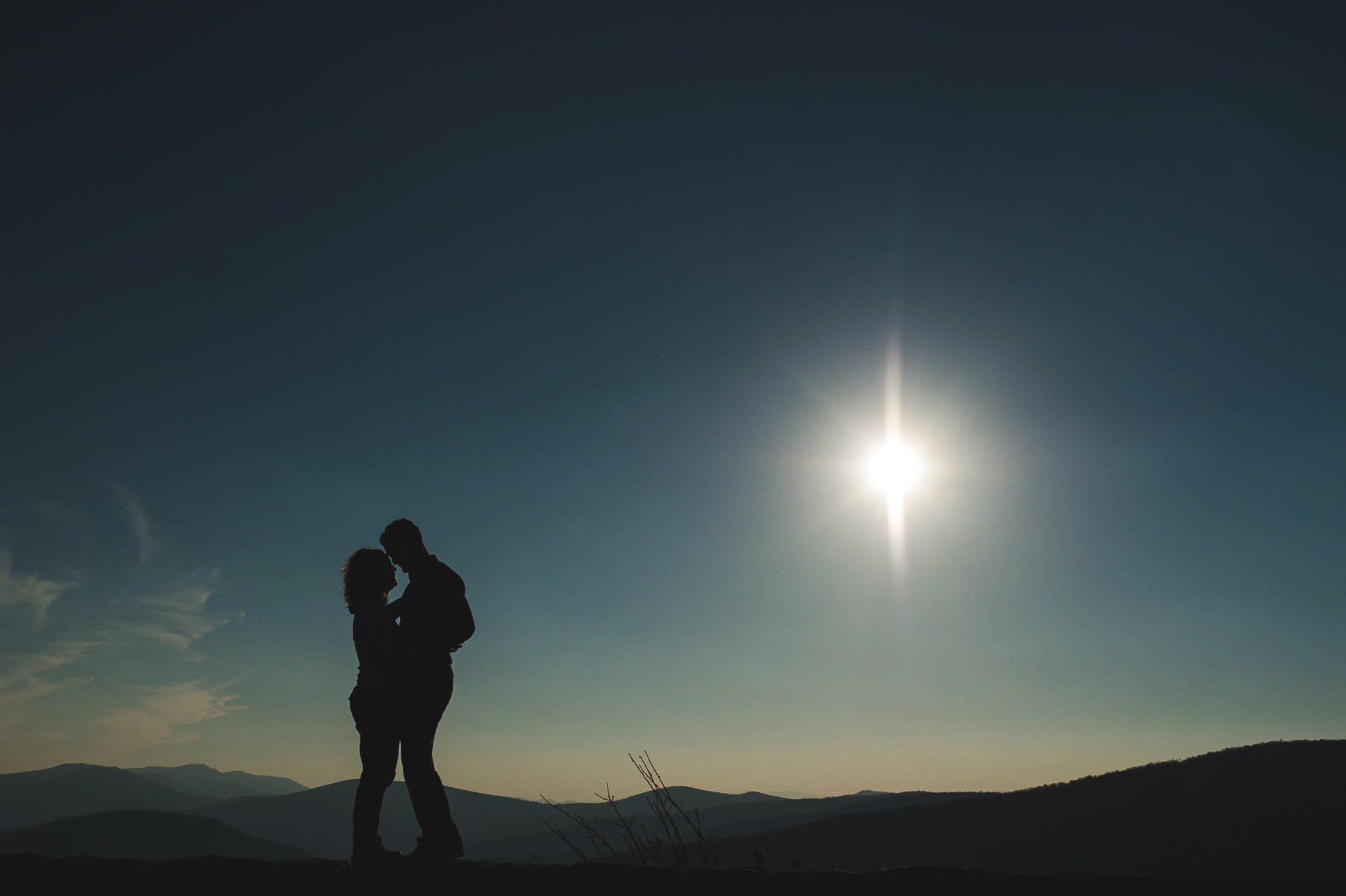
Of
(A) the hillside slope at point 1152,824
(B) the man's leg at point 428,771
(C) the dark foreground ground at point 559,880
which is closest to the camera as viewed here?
(C) the dark foreground ground at point 559,880

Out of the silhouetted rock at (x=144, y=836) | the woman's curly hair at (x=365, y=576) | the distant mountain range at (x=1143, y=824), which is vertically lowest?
the silhouetted rock at (x=144, y=836)

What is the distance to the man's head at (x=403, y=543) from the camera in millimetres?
3975

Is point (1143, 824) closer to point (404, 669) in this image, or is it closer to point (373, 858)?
point (404, 669)

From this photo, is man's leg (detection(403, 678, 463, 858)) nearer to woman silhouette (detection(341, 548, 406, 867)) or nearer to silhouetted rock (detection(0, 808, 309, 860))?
woman silhouette (detection(341, 548, 406, 867))

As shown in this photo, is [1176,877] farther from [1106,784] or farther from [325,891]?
[1106,784]

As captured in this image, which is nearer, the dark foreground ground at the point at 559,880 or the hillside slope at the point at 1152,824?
the dark foreground ground at the point at 559,880

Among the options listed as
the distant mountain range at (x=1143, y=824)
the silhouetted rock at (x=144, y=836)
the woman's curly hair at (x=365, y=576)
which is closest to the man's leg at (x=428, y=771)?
the woman's curly hair at (x=365, y=576)

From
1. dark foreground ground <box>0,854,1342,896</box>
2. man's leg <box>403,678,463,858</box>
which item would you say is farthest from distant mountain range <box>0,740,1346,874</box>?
dark foreground ground <box>0,854,1342,896</box>

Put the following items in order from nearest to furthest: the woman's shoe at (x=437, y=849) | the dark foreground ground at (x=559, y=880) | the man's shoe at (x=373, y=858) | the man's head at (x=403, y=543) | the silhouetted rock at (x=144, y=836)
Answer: the dark foreground ground at (x=559, y=880) < the man's shoe at (x=373, y=858) < the woman's shoe at (x=437, y=849) < the man's head at (x=403, y=543) < the silhouetted rock at (x=144, y=836)

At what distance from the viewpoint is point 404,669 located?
3748 millimetres

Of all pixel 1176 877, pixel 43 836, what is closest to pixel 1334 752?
pixel 1176 877

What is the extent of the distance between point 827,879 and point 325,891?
185cm

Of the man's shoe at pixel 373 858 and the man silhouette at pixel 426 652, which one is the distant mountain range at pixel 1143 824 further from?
the man's shoe at pixel 373 858

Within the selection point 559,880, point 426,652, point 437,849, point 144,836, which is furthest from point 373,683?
point 144,836
